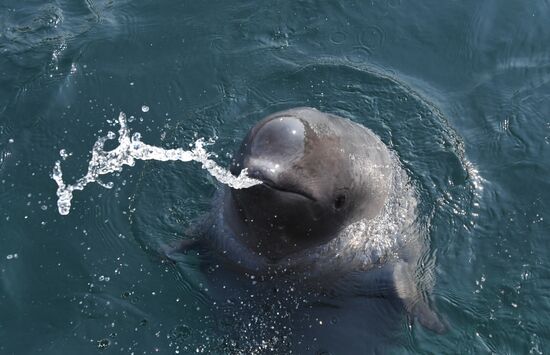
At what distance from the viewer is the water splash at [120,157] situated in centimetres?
945

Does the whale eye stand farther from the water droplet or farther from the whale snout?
the water droplet

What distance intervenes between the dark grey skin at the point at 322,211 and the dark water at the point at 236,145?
34cm

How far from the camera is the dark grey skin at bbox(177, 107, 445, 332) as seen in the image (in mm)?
6629

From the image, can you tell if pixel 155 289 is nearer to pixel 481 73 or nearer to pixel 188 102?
pixel 188 102

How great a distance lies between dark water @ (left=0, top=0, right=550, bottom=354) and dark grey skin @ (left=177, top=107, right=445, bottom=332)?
0.34 metres

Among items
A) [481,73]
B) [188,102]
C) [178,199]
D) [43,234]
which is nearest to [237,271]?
[178,199]

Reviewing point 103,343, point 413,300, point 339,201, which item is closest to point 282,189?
point 339,201

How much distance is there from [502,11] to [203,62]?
4908mm

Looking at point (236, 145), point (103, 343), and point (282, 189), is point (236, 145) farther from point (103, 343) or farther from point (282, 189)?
point (282, 189)

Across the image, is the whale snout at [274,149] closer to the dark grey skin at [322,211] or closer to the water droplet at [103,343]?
the dark grey skin at [322,211]

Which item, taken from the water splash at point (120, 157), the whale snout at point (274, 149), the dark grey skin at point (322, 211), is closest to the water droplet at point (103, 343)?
the dark grey skin at point (322, 211)

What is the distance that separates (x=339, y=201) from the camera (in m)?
7.34

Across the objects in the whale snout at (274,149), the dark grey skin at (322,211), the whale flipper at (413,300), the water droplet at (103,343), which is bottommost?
the water droplet at (103,343)

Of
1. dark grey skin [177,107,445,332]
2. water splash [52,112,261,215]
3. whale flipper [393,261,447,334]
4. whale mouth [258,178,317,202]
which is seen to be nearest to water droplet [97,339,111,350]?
dark grey skin [177,107,445,332]
